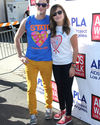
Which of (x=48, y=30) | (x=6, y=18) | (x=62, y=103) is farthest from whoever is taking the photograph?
(x=6, y=18)

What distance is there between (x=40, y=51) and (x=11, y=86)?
2.21 m

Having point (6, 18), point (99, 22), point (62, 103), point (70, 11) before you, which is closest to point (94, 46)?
point (99, 22)

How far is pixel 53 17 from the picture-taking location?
2580 millimetres

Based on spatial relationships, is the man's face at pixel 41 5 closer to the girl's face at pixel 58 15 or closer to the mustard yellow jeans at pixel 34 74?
the girl's face at pixel 58 15

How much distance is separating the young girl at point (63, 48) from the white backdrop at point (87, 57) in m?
Answer: 0.22

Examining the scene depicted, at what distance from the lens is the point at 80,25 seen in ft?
8.91

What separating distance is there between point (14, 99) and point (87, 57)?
1.99m

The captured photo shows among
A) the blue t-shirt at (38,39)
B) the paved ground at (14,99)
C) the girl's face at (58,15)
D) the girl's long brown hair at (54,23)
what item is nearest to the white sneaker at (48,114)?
the paved ground at (14,99)

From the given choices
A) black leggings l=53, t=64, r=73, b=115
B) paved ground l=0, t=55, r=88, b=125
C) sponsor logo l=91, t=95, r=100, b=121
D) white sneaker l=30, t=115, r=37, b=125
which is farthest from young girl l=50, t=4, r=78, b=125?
paved ground l=0, t=55, r=88, b=125

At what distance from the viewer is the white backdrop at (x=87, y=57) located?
100 inches

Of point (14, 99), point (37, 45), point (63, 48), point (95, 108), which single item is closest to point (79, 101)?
point (95, 108)

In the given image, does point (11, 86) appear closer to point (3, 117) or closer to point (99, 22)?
point (3, 117)

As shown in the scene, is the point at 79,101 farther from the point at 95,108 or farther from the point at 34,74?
the point at 34,74

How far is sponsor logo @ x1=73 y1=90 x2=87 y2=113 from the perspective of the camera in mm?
3004
